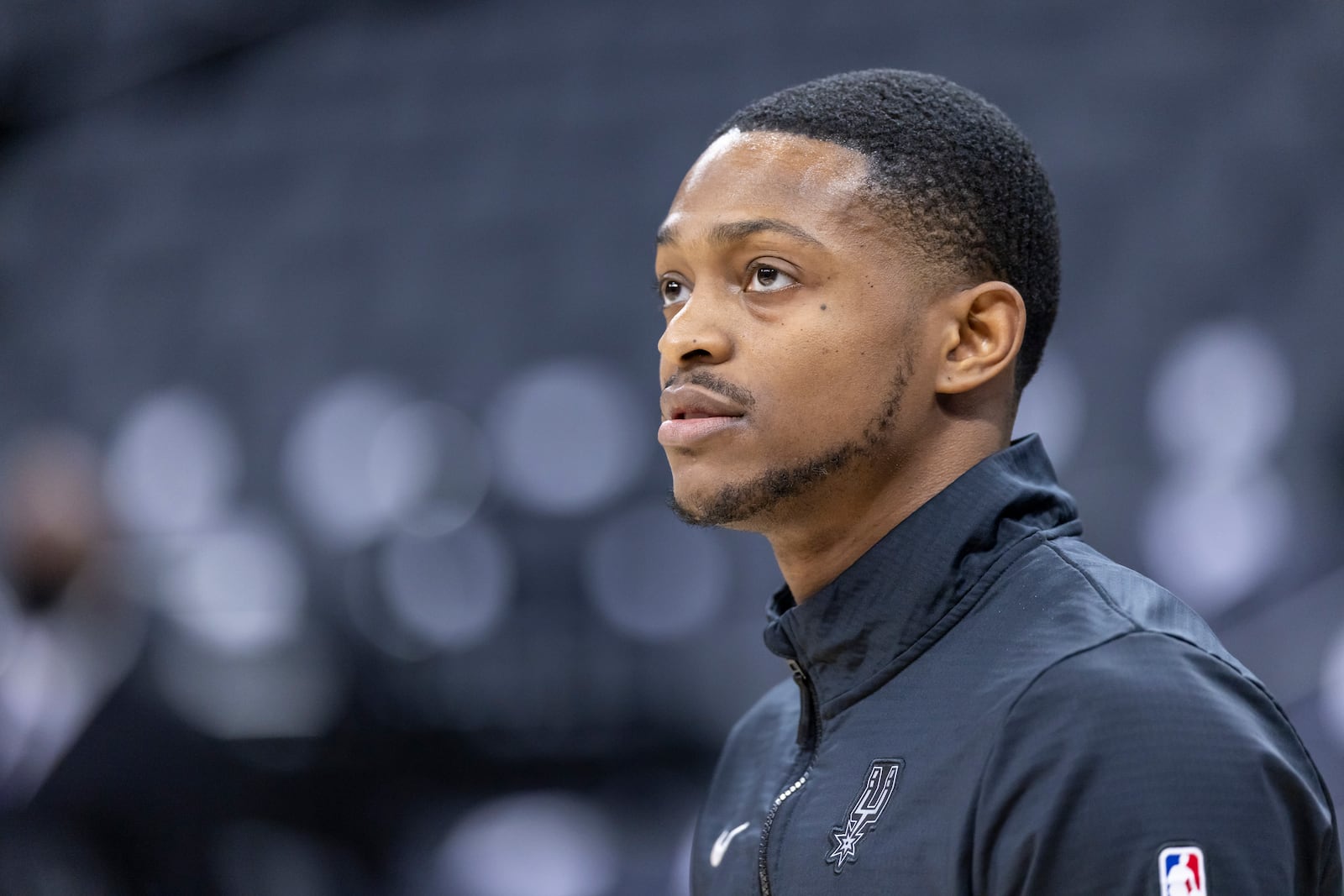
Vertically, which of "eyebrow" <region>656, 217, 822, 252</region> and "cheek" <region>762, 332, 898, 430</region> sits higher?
"eyebrow" <region>656, 217, 822, 252</region>

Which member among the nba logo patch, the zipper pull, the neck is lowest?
the nba logo patch

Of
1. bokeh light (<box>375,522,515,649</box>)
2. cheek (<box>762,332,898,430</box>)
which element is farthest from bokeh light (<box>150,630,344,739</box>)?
cheek (<box>762,332,898,430</box>)

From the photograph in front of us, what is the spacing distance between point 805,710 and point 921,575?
19cm

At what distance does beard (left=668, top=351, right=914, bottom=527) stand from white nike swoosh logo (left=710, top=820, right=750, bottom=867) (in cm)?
30

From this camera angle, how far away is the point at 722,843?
1.38 metres

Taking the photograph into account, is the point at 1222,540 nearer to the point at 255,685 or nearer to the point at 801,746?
the point at 255,685

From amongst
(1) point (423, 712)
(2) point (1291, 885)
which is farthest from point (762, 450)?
(1) point (423, 712)

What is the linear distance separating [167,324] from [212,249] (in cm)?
41

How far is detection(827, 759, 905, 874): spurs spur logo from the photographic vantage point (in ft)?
3.59

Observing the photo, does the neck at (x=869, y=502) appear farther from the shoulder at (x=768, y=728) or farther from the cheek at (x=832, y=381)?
the shoulder at (x=768, y=728)

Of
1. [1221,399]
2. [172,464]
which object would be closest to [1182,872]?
[1221,399]

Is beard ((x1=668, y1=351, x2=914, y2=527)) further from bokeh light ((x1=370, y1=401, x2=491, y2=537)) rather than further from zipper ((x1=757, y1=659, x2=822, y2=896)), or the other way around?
bokeh light ((x1=370, y1=401, x2=491, y2=537))

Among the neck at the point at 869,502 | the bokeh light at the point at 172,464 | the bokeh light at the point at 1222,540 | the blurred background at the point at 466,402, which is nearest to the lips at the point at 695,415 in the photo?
the neck at the point at 869,502

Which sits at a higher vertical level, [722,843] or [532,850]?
[722,843]
